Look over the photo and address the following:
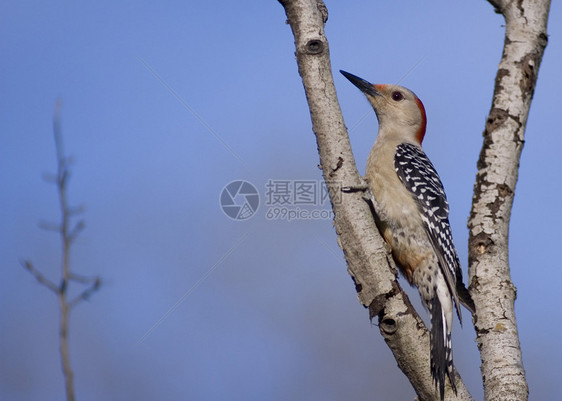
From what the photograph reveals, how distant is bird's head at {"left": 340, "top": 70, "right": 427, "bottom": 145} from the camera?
6.72 meters

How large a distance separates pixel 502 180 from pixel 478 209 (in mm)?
216

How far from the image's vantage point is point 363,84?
6.82 m

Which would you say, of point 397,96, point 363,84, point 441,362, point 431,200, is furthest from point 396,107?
point 441,362

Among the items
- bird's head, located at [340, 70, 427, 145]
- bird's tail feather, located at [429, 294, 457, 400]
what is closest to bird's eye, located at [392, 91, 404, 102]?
bird's head, located at [340, 70, 427, 145]

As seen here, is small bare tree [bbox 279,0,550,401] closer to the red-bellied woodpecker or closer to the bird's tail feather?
the bird's tail feather

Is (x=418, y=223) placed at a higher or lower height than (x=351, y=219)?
higher

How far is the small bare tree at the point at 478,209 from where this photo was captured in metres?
3.54

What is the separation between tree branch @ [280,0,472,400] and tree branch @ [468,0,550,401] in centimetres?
36

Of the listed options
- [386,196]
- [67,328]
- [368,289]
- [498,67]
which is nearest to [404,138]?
[386,196]

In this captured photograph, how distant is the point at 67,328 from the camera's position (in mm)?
1628

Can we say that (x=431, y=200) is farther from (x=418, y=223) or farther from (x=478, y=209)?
(x=478, y=209)

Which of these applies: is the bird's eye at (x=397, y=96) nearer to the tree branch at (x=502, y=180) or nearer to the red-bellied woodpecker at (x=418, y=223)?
the red-bellied woodpecker at (x=418, y=223)

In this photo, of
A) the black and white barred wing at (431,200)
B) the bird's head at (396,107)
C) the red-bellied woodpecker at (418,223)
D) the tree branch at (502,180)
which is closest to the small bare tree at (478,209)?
the tree branch at (502,180)

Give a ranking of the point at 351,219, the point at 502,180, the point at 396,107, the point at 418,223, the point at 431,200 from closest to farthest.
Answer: the point at 502,180 < the point at 351,219 < the point at 418,223 < the point at 431,200 < the point at 396,107
